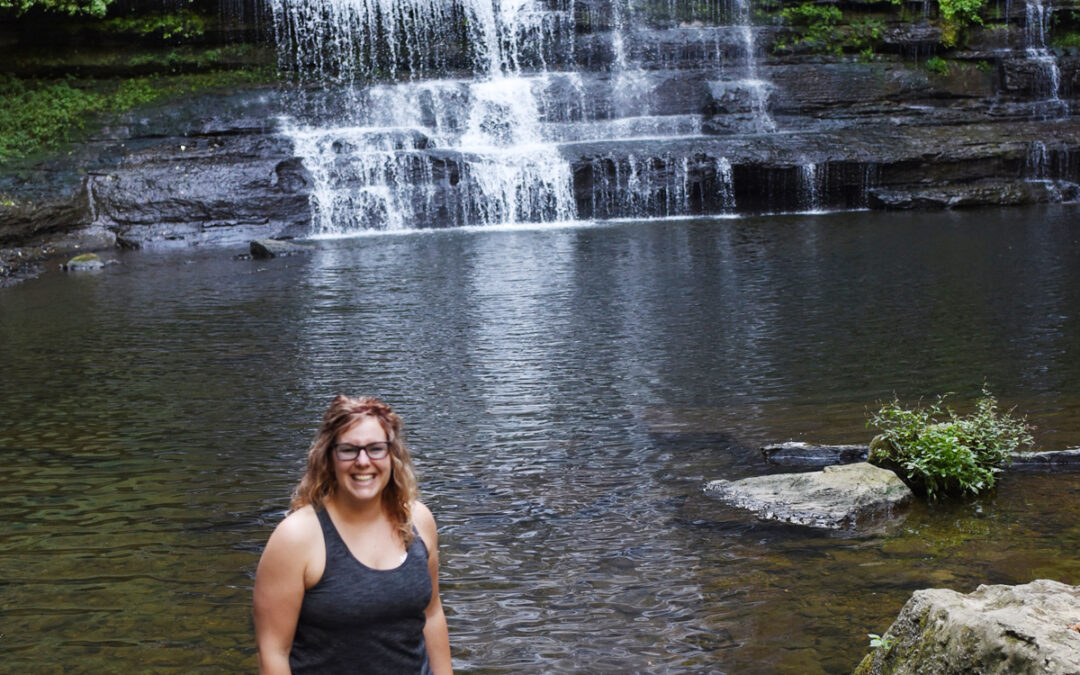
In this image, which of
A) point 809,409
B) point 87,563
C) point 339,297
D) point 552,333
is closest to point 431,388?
point 552,333

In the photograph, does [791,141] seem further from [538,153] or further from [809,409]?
[809,409]

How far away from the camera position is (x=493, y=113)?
98.7ft

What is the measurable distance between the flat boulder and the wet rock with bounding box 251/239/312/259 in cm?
1646

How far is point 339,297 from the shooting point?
1541cm

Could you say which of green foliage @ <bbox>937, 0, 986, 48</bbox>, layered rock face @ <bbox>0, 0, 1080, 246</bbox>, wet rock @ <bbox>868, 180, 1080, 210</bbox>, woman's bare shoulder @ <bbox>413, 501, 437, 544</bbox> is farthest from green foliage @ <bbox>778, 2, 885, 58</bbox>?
woman's bare shoulder @ <bbox>413, 501, 437, 544</bbox>

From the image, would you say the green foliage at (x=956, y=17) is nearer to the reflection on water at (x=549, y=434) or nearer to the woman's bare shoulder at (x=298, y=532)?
the reflection on water at (x=549, y=434)

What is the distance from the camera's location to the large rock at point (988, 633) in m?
2.92

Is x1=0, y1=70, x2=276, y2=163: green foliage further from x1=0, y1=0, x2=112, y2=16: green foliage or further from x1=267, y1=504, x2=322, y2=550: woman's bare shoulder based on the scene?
x1=267, y1=504, x2=322, y2=550: woman's bare shoulder

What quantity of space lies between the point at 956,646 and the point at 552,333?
9.01 metres

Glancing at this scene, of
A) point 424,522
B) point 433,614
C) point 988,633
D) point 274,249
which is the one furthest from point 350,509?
point 274,249

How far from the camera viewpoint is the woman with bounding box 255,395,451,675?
2826 millimetres

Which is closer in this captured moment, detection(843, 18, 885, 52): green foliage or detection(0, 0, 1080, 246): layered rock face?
detection(0, 0, 1080, 246): layered rock face

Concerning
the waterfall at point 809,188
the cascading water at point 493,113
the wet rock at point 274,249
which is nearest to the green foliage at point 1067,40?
the cascading water at point 493,113

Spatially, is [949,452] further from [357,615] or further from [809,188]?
[809,188]
